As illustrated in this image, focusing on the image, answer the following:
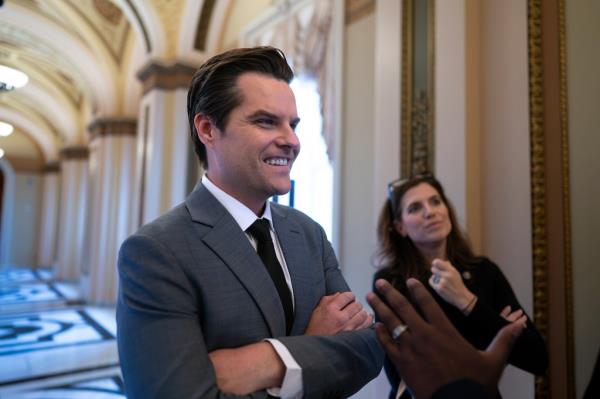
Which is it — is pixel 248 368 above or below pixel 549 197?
below

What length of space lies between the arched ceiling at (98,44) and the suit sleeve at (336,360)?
5338 mm

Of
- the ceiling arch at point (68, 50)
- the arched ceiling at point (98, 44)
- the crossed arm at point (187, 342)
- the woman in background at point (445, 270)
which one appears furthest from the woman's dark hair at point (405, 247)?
the ceiling arch at point (68, 50)

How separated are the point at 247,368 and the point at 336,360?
24cm

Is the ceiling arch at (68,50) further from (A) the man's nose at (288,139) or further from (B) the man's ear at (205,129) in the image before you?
(A) the man's nose at (288,139)

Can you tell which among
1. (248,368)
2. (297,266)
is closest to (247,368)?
(248,368)

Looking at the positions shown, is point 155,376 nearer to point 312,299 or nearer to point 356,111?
point 312,299

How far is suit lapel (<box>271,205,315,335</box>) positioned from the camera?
1.18 metres

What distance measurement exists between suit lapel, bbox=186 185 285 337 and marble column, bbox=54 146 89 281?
1339 cm

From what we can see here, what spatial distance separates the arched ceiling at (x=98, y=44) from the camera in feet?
21.0

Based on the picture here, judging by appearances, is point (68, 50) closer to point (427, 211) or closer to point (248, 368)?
point (427, 211)

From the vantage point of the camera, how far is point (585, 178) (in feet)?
6.85

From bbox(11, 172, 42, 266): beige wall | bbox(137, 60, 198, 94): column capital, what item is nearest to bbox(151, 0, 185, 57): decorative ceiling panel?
bbox(137, 60, 198, 94): column capital

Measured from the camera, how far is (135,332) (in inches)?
37.9

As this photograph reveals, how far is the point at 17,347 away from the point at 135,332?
5.85 metres
